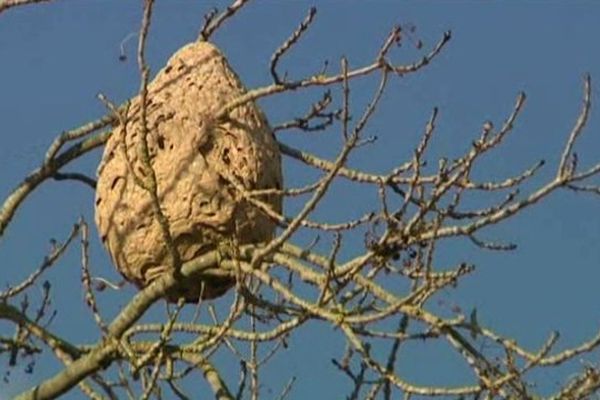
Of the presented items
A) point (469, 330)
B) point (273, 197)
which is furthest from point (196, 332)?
point (469, 330)

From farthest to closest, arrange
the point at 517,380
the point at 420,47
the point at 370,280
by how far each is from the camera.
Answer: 1. the point at 420,47
2. the point at 370,280
3. the point at 517,380

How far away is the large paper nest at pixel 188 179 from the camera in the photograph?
5.30 metres

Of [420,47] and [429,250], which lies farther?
[420,47]

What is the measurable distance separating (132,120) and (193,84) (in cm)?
25

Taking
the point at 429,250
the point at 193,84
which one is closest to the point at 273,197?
the point at 193,84

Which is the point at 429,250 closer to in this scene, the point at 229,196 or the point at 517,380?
the point at 517,380

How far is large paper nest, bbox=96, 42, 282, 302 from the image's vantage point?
5301 mm

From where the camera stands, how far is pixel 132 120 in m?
5.51

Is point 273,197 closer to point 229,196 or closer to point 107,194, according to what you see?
point 229,196

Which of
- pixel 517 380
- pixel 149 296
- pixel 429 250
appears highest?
pixel 149 296

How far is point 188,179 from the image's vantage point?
5.32m

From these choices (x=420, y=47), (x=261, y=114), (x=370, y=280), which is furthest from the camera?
(x=261, y=114)

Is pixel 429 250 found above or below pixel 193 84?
below

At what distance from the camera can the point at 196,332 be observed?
543cm
